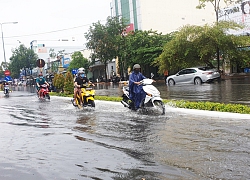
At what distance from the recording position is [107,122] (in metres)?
9.19

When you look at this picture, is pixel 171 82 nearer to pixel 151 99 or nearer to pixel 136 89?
pixel 136 89

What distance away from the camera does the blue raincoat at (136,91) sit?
1047cm

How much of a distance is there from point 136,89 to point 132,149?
16.1 ft

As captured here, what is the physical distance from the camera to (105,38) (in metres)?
44.4

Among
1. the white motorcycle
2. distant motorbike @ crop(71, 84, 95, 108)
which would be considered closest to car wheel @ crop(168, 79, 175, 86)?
distant motorbike @ crop(71, 84, 95, 108)

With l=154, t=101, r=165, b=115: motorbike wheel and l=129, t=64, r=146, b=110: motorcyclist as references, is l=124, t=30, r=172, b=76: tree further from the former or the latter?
l=154, t=101, r=165, b=115: motorbike wheel

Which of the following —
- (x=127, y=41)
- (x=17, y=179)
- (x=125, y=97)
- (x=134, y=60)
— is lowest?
(x=17, y=179)

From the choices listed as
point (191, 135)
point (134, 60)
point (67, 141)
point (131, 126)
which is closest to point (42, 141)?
point (67, 141)

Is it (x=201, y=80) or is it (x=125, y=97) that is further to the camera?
(x=201, y=80)

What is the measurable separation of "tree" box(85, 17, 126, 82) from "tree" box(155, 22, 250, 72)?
15.2 metres

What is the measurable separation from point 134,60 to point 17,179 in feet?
121

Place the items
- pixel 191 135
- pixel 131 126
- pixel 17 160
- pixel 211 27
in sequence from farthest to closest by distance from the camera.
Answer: pixel 211 27 < pixel 131 126 < pixel 191 135 < pixel 17 160

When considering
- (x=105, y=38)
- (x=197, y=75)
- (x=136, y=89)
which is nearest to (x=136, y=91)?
(x=136, y=89)

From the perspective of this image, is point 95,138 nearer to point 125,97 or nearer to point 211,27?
point 125,97
